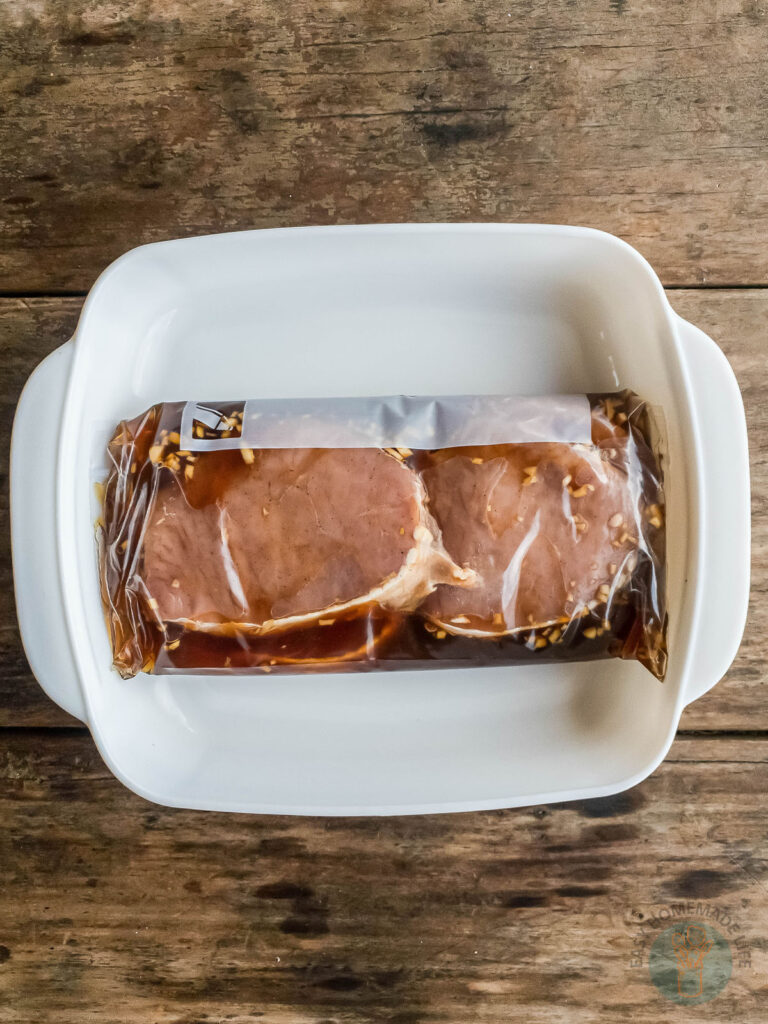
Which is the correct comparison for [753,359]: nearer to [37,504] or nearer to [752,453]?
[752,453]

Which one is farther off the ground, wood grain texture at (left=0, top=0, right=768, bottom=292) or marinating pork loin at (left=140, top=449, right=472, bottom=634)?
wood grain texture at (left=0, top=0, right=768, bottom=292)

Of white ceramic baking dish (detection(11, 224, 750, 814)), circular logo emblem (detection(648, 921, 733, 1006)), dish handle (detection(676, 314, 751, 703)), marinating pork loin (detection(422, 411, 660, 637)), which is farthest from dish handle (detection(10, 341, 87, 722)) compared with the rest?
circular logo emblem (detection(648, 921, 733, 1006))

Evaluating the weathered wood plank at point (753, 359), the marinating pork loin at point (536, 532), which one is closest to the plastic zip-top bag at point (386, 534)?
the marinating pork loin at point (536, 532)

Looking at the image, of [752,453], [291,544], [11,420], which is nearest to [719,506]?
[752,453]

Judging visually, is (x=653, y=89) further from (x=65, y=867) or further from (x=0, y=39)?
(x=65, y=867)

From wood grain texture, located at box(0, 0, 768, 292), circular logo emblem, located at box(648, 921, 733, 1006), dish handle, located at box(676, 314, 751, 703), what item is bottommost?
circular logo emblem, located at box(648, 921, 733, 1006)

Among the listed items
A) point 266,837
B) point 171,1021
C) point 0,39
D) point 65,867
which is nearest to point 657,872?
point 266,837
